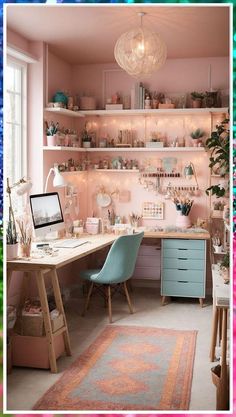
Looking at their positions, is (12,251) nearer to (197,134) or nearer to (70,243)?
(70,243)

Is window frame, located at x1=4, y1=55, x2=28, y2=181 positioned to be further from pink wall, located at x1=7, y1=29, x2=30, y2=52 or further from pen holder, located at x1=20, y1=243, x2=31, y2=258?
pen holder, located at x1=20, y1=243, x2=31, y2=258

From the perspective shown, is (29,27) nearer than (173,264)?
Yes

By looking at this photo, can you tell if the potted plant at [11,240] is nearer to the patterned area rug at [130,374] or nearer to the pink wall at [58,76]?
the patterned area rug at [130,374]

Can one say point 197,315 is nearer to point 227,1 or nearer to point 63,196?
point 63,196

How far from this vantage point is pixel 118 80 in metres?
6.53

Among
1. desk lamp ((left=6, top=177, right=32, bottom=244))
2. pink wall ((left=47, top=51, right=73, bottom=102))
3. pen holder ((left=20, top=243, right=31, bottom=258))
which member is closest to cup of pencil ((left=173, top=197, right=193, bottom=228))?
pink wall ((left=47, top=51, right=73, bottom=102))

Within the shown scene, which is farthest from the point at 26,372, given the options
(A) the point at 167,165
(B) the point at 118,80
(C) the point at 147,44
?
(B) the point at 118,80

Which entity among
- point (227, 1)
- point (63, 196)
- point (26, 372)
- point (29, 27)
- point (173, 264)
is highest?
point (29, 27)

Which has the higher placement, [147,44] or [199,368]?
[147,44]

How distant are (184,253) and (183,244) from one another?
9 centimetres

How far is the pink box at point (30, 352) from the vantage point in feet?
13.9

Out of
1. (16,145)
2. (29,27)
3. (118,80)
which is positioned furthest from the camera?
(118,80)

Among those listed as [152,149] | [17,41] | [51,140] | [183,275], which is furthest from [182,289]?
[17,41]

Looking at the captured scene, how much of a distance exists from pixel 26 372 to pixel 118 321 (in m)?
1.37
